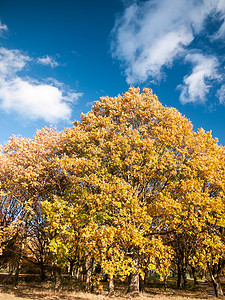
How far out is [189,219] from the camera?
1335 cm

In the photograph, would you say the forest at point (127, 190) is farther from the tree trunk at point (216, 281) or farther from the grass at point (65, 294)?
the grass at point (65, 294)

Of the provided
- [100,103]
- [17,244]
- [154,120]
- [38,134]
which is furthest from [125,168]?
[17,244]

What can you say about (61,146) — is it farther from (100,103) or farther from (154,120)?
(154,120)

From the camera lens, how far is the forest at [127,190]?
1277cm

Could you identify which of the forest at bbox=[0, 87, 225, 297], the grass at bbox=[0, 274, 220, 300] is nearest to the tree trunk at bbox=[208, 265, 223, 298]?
the forest at bbox=[0, 87, 225, 297]

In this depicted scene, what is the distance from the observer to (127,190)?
15312 millimetres

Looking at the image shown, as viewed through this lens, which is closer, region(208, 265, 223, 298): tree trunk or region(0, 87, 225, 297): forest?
region(0, 87, 225, 297): forest

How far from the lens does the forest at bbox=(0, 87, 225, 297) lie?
41.9ft

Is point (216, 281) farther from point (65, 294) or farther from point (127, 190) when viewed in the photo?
point (127, 190)

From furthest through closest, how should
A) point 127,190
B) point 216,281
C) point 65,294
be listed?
point 216,281, point 65,294, point 127,190

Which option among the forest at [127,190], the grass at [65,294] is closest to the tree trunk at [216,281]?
the forest at [127,190]

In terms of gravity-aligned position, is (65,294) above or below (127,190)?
below

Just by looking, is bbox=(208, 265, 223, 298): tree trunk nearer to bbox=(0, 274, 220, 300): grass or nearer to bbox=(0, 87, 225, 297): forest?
bbox=(0, 87, 225, 297): forest

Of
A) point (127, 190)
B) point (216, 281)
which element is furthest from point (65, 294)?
point (216, 281)
